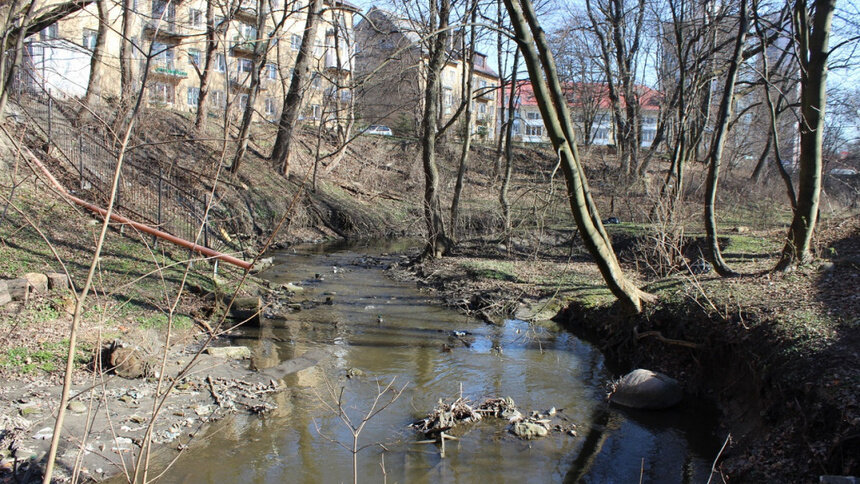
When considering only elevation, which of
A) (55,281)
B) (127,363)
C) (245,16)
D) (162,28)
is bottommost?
(127,363)

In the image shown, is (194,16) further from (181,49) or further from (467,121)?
(467,121)

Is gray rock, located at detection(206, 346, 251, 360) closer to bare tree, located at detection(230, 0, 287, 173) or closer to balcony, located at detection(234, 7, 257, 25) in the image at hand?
bare tree, located at detection(230, 0, 287, 173)

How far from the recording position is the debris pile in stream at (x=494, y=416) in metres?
7.08

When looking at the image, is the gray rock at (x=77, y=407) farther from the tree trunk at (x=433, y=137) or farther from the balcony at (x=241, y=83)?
the tree trunk at (x=433, y=137)

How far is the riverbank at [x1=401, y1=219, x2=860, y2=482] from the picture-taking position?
5.68 metres

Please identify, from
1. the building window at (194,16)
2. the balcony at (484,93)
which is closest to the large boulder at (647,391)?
the building window at (194,16)

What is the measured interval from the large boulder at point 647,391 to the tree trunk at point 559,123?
1.93m

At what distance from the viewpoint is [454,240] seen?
19.0m

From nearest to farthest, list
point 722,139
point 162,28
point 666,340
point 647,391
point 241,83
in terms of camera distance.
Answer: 1. point 241,83
2. point 162,28
3. point 647,391
4. point 666,340
5. point 722,139

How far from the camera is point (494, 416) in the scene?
299 inches

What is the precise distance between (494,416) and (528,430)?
1.95 feet

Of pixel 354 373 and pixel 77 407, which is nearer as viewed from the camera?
pixel 77 407

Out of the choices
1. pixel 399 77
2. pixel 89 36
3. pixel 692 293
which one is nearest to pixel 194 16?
pixel 89 36

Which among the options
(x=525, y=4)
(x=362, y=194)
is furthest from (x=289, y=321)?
(x=362, y=194)
